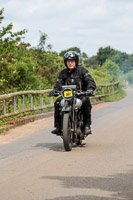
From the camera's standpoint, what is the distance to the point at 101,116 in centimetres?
2094

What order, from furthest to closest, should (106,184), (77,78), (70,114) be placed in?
(77,78), (70,114), (106,184)

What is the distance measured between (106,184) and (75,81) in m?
4.55

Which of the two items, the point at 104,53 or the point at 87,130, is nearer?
the point at 87,130

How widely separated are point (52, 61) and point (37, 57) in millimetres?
966

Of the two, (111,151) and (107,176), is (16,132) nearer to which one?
(111,151)

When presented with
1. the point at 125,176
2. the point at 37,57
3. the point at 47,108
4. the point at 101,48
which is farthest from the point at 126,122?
the point at 101,48

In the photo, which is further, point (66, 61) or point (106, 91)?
point (106, 91)

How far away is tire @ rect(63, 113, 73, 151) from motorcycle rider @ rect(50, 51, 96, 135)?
0.52 metres

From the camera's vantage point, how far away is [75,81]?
1190 cm

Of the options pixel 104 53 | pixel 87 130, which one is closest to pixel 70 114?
pixel 87 130

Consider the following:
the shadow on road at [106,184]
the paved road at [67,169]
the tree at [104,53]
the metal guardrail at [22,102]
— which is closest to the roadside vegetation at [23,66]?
the metal guardrail at [22,102]

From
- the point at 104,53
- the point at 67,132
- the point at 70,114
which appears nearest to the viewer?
the point at 67,132

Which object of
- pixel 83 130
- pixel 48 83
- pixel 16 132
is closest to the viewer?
pixel 83 130

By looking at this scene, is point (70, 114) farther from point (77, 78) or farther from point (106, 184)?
point (106, 184)
